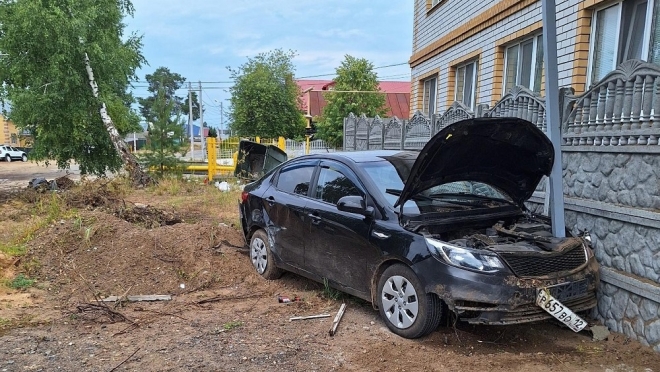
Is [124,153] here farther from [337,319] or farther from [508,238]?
[508,238]

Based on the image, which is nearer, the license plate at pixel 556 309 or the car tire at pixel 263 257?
the license plate at pixel 556 309

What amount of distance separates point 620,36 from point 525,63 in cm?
224

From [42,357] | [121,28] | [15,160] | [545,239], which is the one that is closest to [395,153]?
[545,239]

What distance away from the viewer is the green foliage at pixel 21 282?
568 cm

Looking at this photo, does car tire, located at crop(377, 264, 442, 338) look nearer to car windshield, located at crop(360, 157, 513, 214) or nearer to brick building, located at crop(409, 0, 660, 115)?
car windshield, located at crop(360, 157, 513, 214)

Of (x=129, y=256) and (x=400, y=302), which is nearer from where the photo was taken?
(x=400, y=302)

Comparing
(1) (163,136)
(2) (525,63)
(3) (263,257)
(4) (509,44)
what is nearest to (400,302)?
(3) (263,257)

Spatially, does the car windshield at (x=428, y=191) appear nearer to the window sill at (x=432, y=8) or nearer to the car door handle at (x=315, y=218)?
the car door handle at (x=315, y=218)

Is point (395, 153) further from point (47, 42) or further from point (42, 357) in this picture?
point (47, 42)

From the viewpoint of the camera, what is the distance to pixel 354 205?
4.52 m

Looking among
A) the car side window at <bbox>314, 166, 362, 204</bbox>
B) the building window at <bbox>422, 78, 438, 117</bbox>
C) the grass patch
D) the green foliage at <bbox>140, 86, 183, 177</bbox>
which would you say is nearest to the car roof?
the car side window at <bbox>314, 166, 362, 204</bbox>

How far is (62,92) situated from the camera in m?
14.5

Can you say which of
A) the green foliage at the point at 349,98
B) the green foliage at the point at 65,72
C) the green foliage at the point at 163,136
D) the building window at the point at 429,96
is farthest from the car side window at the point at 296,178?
the green foliage at the point at 349,98

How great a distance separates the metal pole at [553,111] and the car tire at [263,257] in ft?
10.8
